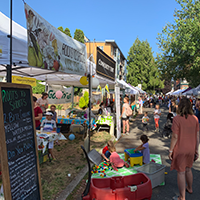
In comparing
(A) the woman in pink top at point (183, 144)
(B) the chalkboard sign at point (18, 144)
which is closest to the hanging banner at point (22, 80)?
(B) the chalkboard sign at point (18, 144)

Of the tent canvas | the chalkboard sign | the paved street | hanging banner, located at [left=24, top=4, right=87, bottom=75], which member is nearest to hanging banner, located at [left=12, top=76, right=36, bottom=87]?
the tent canvas

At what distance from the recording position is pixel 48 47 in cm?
396

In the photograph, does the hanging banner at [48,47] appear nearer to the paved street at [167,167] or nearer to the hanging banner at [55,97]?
the paved street at [167,167]

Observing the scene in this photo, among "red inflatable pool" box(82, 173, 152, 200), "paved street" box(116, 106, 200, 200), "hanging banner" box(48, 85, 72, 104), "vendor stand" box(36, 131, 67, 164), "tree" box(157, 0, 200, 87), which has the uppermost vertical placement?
"tree" box(157, 0, 200, 87)

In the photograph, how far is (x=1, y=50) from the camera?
402cm

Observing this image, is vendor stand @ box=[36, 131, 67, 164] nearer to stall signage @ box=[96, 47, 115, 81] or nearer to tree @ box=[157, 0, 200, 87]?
stall signage @ box=[96, 47, 115, 81]

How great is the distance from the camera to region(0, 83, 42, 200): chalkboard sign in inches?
89.4

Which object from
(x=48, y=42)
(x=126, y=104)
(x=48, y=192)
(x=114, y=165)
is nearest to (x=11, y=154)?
(x=48, y=192)

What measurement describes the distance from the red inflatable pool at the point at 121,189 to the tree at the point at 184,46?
15149 millimetres

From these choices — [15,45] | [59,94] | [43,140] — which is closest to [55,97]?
[59,94]

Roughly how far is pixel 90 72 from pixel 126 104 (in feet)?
12.5

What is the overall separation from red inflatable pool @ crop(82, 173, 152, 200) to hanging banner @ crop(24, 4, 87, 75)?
246 centimetres

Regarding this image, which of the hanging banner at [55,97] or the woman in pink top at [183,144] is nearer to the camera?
the woman in pink top at [183,144]

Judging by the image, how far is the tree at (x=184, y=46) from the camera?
651 inches
